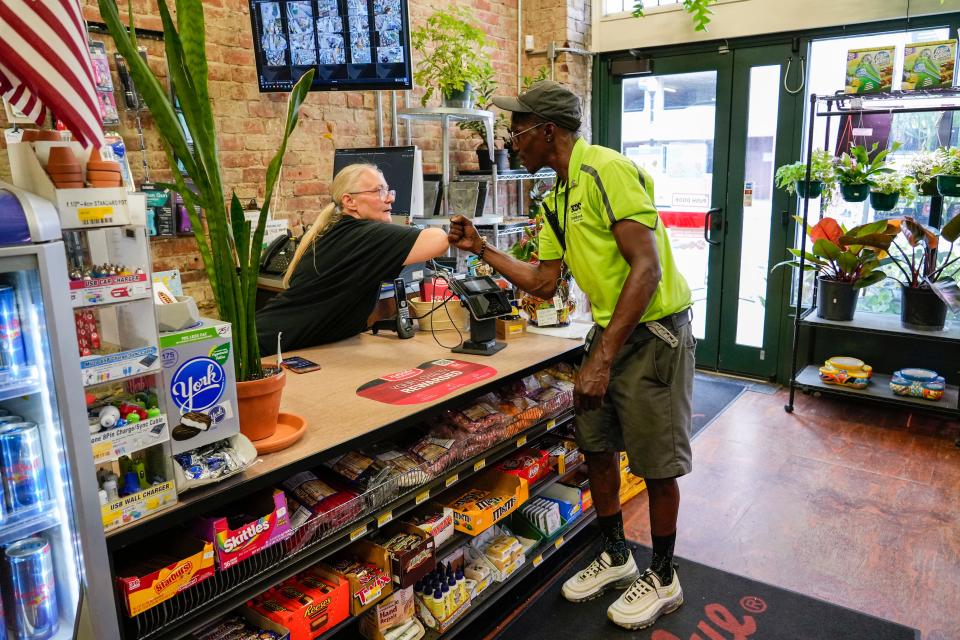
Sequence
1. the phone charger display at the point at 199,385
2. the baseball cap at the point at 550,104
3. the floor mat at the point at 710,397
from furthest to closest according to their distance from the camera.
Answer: the floor mat at the point at 710,397 → the baseball cap at the point at 550,104 → the phone charger display at the point at 199,385

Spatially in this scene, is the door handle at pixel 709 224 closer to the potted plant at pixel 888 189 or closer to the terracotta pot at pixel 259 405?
the potted plant at pixel 888 189

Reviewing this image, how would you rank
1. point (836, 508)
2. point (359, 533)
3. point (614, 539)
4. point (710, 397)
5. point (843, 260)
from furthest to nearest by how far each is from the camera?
point (710, 397) → point (843, 260) → point (836, 508) → point (614, 539) → point (359, 533)

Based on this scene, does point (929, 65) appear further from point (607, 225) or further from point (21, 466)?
point (21, 466)

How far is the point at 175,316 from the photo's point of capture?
56.2 inches

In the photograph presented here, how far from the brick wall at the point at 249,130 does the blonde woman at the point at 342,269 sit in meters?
0.99

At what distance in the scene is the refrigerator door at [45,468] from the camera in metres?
1.17

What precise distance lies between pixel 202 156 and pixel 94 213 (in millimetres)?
328

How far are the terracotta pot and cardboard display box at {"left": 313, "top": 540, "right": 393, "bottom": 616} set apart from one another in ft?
1.49

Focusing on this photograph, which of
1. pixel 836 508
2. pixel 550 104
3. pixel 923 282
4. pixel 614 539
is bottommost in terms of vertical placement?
pixel 836 508

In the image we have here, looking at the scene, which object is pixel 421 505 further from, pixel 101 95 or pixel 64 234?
pixel 101 95

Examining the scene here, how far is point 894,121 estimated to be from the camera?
446 centimetres

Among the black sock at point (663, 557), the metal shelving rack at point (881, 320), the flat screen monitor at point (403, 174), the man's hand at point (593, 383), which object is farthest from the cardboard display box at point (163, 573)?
the metal shelving rack at point (881, 320)

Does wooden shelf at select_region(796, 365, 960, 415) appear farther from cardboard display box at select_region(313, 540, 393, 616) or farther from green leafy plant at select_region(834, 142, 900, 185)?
cardboard display box at select_region(313, 540, 393, 616)

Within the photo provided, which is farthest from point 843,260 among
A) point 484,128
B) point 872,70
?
point 484,128
